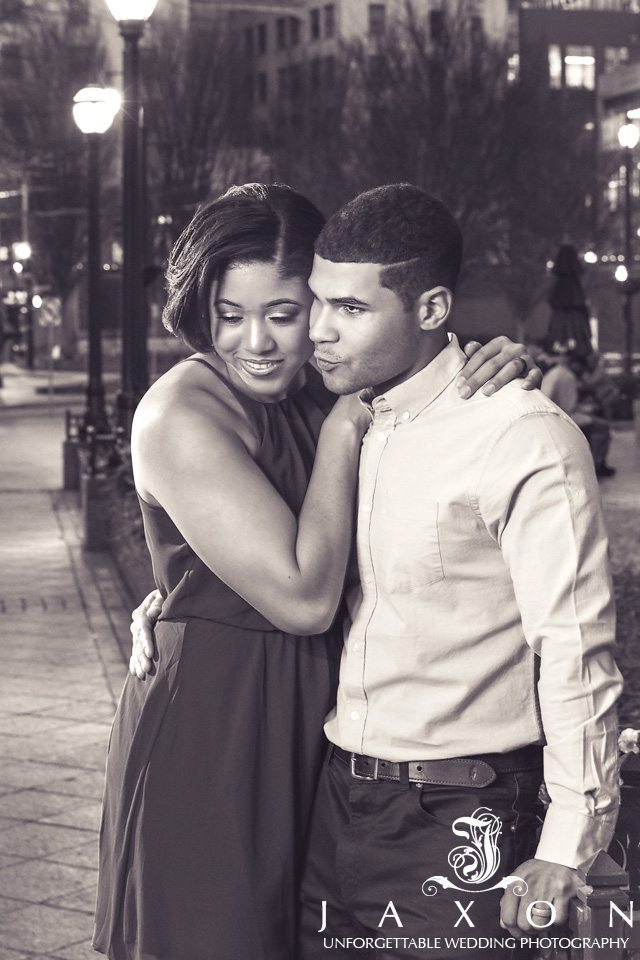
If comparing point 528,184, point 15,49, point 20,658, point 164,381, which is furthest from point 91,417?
point 15,49

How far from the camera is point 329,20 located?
86.6 metres

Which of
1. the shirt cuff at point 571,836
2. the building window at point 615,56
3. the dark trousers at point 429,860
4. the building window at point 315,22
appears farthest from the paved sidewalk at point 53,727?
the building window at point 615,56

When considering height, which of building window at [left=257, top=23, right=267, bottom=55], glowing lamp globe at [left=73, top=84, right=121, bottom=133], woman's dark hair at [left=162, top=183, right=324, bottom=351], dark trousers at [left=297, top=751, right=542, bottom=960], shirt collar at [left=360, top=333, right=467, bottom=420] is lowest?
dark trousers at [left=297, top=751, right=542, bottom=960]

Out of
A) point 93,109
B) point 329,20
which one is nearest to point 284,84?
point 93,109

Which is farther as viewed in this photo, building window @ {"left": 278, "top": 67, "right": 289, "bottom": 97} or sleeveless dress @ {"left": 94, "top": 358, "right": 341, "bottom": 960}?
building window @ {"left": 278, "top": 67, "right": 289, "bottom": 97}

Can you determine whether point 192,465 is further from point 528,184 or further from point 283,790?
point 528,184

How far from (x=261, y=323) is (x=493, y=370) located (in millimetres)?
486

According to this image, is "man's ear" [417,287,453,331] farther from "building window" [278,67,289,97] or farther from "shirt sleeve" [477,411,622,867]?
"building window" [278,67,289,97]

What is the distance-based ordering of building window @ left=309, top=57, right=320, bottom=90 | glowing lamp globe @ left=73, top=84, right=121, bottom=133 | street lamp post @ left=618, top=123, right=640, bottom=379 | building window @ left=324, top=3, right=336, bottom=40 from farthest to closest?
building window @ left=324, top=3, right=336, bottom=40
building window @ left=309, top=57, right=320, bottom=90
street lamp post @ left=618, top=123, right=640, bottom=379
glowing lamp globe @ left=73, top=84, right=121, bottom=133

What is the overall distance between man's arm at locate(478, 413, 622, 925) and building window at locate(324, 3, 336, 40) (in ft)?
284

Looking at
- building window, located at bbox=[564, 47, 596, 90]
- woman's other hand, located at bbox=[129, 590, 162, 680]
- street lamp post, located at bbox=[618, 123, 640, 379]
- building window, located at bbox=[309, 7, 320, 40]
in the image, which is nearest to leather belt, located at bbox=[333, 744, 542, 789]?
woman's other hand, located at bbox=[129, 590, 162, 680]

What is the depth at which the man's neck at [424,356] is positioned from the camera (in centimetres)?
242

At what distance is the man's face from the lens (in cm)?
234

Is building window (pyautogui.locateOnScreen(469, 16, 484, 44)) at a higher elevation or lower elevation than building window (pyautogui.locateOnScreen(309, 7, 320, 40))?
lower
